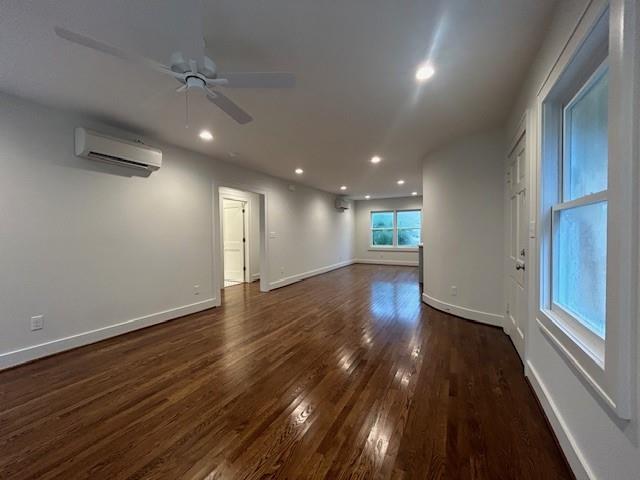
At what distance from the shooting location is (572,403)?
1456 millimetres

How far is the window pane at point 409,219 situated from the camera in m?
9.62

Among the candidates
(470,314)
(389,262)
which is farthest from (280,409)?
(389,262)

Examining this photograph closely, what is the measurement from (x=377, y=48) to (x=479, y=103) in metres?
1.47

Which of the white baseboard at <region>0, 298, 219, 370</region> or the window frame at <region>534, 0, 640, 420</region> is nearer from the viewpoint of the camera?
the window frame at <region>534, 0, 640, 420</region>

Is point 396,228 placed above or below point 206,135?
below

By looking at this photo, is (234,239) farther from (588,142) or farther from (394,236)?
(588,142)

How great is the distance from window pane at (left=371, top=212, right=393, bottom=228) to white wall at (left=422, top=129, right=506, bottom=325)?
574 cm

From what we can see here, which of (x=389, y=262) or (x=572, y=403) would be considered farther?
(x=389, y=262)

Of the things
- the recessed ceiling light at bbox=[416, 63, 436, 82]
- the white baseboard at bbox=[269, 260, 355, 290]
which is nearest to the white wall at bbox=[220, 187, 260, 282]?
the white baseboard at bbox=[269, 260, 355, 290]

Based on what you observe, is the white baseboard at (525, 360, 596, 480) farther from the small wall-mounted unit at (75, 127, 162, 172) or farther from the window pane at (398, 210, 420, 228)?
the window pane at (398, 210, 420, 228)

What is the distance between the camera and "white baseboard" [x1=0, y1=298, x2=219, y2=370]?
2572 mm

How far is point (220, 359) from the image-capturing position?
2695 mm

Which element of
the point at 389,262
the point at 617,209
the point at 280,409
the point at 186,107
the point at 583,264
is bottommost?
the point at 280,409

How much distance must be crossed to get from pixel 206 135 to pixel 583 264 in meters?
3.83
